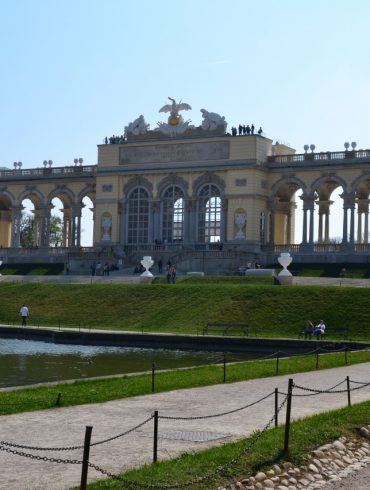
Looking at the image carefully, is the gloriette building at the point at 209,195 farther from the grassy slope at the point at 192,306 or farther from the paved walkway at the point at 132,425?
the paved walkway at the point at 132,425

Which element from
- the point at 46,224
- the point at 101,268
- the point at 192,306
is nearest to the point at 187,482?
the point at 192,306

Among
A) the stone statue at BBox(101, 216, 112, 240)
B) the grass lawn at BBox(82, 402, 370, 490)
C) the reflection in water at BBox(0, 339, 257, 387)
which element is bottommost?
the reflection in water at BBox(0, 339, 257, 387)

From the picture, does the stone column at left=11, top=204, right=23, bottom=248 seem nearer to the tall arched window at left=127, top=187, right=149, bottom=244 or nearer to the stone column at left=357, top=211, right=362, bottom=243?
the tall arched window at left=127, top=187, right=149, bottom=244

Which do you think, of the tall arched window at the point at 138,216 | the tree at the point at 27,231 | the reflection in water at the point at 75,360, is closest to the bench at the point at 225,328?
the reflection in water at the point at 75,360

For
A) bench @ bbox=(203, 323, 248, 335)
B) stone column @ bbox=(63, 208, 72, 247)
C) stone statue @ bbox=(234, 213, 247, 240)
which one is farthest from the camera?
stone column @ bbox=(63, 208, 72, 247)

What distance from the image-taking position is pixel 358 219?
79.0m

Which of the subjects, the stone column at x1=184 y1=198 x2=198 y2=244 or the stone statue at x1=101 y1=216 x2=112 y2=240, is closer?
the stone column at x1=184 y1=198 x2=198 y2=244

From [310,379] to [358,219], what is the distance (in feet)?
175

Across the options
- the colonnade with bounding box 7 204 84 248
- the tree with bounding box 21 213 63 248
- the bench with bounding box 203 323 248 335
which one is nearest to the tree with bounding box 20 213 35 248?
the tree with bounding box 21 213 63 248

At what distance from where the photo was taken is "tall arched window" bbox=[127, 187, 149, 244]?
8150 centimetres

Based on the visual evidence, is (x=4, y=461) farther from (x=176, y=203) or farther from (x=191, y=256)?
(x=176, y=203)

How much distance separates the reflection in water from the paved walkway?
7447 millimetres

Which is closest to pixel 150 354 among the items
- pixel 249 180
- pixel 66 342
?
pixel 66 342

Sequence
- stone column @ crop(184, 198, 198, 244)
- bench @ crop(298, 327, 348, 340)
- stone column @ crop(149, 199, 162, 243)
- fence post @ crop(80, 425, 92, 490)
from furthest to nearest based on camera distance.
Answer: stone column @ crop(149, 199, 162, 243) → stone column @ crop(184, 198, 198, 244) → bench @ crop(298, 327, 348, 340) → fence post @ crop(80, 425, 92, 490)
